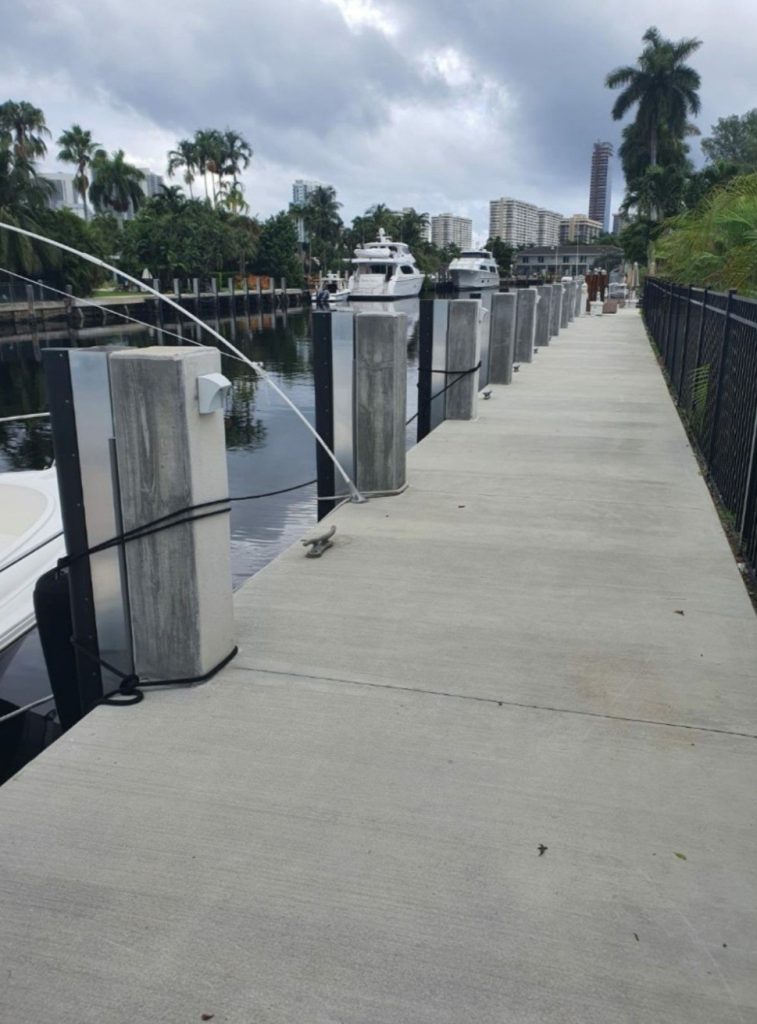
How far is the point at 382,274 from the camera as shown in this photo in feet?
210

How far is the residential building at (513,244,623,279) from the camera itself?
167m

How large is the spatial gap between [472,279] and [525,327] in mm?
58658

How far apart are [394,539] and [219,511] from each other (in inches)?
93.0

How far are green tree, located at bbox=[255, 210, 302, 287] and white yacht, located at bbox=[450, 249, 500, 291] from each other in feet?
62.5

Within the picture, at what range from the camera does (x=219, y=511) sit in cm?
390

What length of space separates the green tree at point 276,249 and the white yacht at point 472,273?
19.0 metres

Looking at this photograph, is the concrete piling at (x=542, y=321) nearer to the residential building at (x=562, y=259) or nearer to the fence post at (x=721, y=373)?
the fence post at (x=721, y=373)

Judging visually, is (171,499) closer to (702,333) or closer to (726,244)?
(702,333)

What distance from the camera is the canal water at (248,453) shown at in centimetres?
690

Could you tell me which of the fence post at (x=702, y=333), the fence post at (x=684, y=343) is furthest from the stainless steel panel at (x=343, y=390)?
the fence post at (x=684, y=343)

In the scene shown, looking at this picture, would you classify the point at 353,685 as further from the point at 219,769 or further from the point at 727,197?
the point at 727,197

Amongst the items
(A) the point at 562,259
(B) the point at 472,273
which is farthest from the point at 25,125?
(A) the point at 562,259

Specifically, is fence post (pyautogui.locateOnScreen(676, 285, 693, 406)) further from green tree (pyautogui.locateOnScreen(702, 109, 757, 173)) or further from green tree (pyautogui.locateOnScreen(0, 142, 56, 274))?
green tree (pyautogui.locateOnScreen(702, 109, 757, 173))

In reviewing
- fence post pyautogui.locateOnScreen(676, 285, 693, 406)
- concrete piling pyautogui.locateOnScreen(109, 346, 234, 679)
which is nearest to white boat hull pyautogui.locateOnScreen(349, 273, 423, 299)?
fence post pyautogui.locateOnScreen(676, 285, 693, 406)
